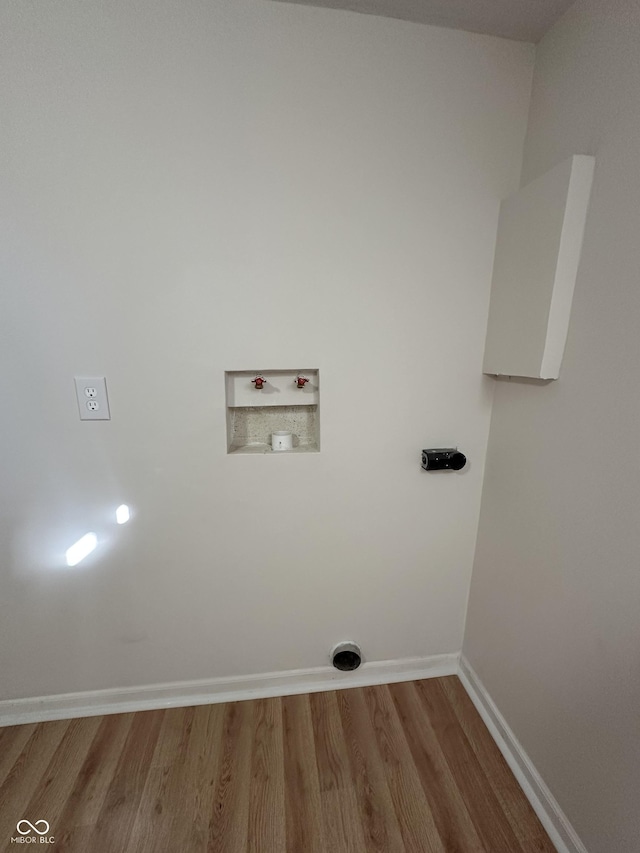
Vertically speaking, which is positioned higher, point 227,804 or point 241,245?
point 241,245

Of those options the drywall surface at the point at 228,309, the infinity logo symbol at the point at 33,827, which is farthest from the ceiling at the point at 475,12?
the infinity logo symbol at the point at 33,827

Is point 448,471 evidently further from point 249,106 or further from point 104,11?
point 104,11

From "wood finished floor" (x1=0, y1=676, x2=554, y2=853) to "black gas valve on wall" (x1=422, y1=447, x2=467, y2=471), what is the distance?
94 cm

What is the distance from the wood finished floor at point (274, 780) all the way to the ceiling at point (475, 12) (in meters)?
2.19

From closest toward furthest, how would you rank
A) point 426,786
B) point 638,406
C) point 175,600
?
point 638,406, point 426,786, point 175,600

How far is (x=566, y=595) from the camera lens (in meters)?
0.91

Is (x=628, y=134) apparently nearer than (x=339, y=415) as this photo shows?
Yes

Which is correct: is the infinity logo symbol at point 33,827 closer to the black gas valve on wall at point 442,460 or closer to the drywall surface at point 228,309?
the drywall surface at point 228,309

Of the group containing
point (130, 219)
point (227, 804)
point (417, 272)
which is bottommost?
point (227, 804)

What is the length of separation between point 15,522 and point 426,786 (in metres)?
1.55

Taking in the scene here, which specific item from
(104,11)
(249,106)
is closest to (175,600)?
(249,106)

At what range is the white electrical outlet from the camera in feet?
3.35

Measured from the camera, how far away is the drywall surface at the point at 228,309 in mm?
898

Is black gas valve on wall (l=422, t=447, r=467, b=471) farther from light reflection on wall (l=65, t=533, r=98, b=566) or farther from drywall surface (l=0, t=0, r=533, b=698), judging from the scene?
light reflection on wall (l=65, t=533, r=98, b=566)
